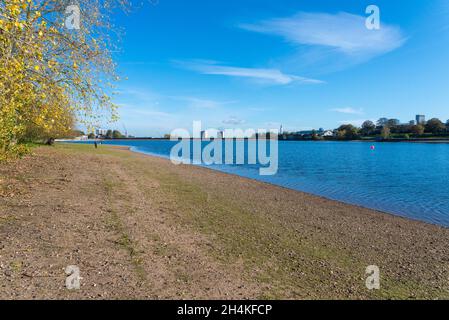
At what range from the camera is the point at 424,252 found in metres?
9.84

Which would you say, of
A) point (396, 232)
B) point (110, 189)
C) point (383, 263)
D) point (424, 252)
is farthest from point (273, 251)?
point (110, 189)

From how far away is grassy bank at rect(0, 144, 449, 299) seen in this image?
6098mm

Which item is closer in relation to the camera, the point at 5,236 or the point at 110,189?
the point at 5,236

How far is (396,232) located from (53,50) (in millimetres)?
15698

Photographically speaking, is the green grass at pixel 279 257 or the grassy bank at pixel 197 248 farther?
the green grass at pixel 279 257

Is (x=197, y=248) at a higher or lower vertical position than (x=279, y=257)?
higher

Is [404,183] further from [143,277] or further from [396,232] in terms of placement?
[143,277]

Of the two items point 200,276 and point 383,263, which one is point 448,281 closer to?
point 383,263

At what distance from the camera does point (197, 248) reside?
8430 mm

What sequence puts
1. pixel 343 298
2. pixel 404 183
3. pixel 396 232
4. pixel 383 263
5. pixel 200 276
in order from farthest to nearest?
1. pixel 404 183
2. pixel 396 232
3. pixel 383 263
4. pixel 200 276
5. pixel 343 298

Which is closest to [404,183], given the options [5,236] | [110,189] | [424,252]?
[424,252]

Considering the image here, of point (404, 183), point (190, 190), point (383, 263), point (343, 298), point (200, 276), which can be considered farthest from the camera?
point (404, 183)

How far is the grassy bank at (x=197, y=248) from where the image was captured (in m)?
6.10
